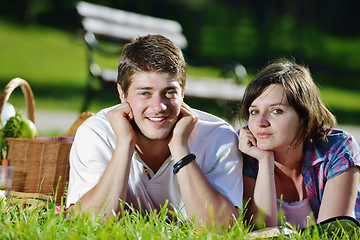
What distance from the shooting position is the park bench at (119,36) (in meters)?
6.80

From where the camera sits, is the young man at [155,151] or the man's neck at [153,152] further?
the man's neck at [153,152]

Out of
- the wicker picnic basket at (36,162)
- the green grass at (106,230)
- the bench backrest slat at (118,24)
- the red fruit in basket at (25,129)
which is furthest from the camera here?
the bench backrest slat at (118,24)

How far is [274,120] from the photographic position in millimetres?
3457

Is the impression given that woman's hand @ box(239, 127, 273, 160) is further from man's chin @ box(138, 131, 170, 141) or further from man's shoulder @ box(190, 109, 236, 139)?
man's chin @ box(138, 131, 170, 141)

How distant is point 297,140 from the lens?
3549mm

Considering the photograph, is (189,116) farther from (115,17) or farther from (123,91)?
(115,17)

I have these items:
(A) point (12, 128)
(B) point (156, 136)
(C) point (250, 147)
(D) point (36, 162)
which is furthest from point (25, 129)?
(C) point (250, 147)

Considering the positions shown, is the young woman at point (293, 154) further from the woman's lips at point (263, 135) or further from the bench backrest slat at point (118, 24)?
the bench backrest slat at point (118, 24)

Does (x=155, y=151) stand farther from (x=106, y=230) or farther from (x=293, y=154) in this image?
(x=293, y=154)

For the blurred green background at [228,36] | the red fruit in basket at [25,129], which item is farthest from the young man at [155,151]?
the blurred green background at [228,36]

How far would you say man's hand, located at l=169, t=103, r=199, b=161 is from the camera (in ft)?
10.7

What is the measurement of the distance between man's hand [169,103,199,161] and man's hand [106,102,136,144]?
238 millimetres

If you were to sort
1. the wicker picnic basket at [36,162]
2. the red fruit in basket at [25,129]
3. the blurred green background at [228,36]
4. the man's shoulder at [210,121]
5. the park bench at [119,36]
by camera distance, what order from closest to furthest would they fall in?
the man's shoulder at [210,121] → the wicker picnic basket at [36,162] → the red fruit in basket at [25,129] → the park bench at [119,36] → the blurred green background at [228,36]

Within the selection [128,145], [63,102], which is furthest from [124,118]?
[63,102]
